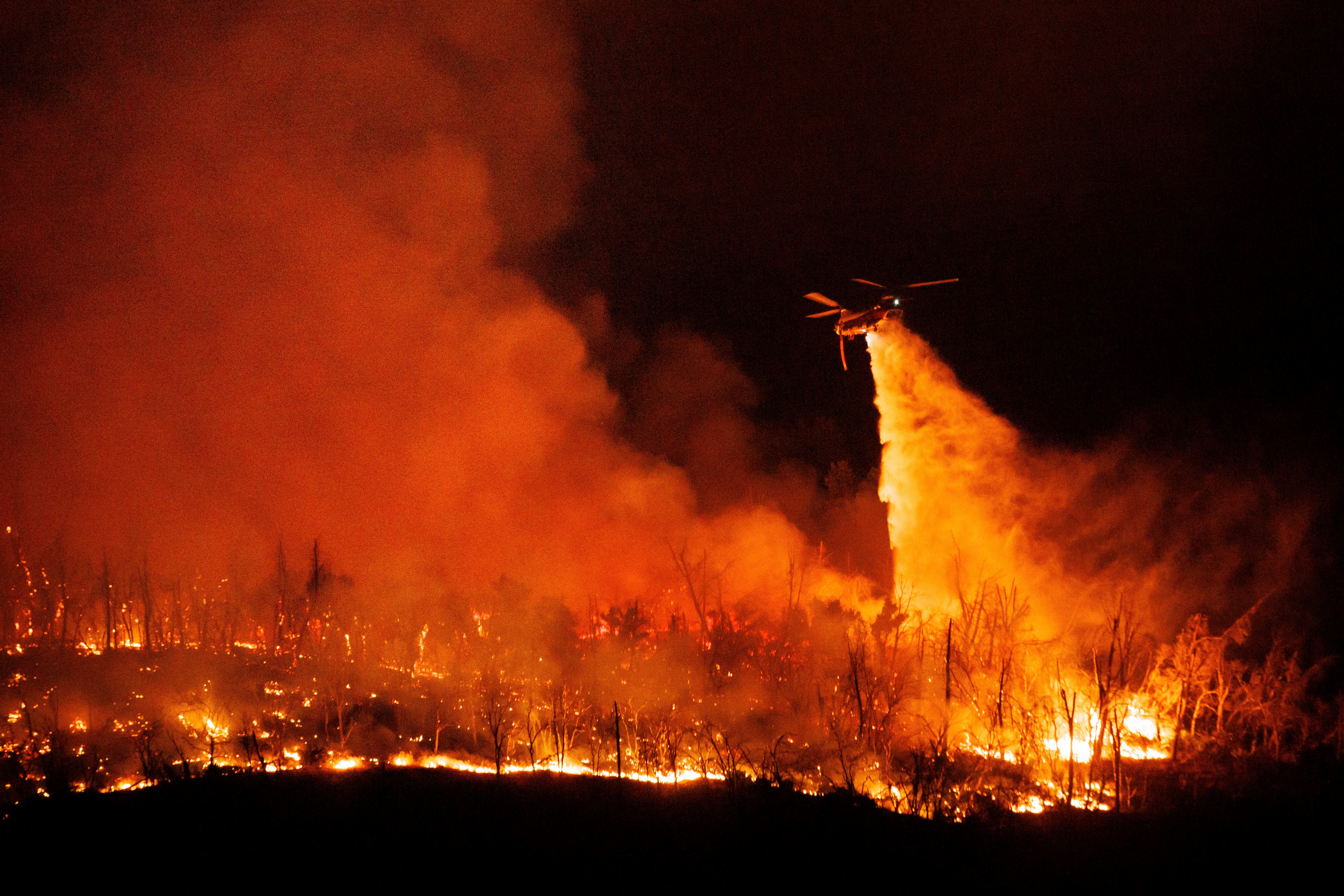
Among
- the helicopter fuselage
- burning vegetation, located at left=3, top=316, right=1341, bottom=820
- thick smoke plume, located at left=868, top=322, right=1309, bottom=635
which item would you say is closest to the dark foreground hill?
burning vegetation, located at left=3, top=316, right=1341, bottom=820

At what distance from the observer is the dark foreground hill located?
31.4 ft

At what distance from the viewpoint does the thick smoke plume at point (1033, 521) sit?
68.4 feet

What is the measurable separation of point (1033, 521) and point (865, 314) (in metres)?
8.20

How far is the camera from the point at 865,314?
57.4 feet

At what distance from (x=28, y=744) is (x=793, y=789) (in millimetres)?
16768

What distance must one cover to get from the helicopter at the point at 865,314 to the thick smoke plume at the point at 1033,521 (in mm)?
2738

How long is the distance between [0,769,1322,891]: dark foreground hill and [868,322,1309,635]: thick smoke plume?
9402 mm

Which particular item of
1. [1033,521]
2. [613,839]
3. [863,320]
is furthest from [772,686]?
[613,839]

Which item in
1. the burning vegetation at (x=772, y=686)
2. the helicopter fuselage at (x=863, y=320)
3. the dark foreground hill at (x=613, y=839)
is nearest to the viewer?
the dark foreground hill at (x=613, y=839)

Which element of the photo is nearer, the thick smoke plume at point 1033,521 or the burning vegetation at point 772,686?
the burning vegetation at point 772,686

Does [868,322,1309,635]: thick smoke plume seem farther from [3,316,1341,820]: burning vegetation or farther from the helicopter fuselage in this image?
the helicopter fuselage

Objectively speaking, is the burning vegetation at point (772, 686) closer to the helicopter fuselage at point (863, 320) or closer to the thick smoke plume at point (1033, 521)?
the thick smoke plume at point (1033, 521)

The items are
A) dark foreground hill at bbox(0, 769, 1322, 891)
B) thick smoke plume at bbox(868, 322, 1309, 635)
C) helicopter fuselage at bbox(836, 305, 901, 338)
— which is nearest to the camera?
dark foreground hill at bbox(0, 769, 1322, 891)

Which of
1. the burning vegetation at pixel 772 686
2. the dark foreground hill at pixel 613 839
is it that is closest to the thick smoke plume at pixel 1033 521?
the burning vegetation at pixel 772 686
